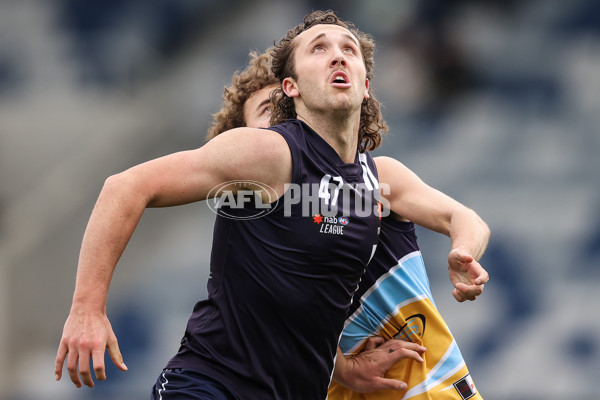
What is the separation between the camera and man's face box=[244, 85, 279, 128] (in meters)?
4.38

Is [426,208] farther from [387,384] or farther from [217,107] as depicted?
[217,107]

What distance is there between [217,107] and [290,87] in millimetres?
4361

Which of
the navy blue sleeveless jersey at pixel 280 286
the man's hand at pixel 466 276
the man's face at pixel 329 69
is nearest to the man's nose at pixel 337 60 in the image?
the man's face at pixel 329 69

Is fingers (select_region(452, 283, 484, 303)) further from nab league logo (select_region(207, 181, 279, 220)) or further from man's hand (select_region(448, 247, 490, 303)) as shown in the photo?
nab league logo (select_region(207, 181, 279, 220))

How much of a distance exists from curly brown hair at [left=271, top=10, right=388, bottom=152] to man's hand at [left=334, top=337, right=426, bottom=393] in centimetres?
97

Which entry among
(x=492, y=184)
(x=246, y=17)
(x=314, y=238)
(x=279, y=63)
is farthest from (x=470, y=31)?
(x=314, y=238)

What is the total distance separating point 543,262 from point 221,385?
5173 millimetres

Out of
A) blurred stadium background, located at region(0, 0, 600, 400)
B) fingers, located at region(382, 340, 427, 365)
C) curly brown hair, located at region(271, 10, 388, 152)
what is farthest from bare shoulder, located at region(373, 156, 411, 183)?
blurred stadium background, located at region(0, 0, 600, 400)

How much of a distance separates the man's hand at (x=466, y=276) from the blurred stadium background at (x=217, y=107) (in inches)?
171

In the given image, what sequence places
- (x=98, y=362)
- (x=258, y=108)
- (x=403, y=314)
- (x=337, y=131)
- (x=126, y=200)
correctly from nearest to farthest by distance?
(x=98, y=362)
(x=126, y=200)
(x=337, y=131)
(x=403, y=314)
(x=258, y=108)

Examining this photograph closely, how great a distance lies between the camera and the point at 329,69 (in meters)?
3.32

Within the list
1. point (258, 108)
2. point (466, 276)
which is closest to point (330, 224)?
point (466, 276)

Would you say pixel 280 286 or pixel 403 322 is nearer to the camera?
pixel 280 286

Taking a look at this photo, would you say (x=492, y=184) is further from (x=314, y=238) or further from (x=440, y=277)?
(x=314, y=238)
